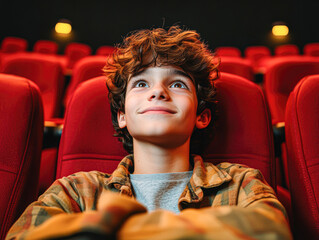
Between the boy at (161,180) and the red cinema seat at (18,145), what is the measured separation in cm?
5

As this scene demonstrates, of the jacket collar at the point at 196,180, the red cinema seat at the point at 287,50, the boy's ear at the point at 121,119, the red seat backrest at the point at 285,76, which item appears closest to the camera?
the jacket collar at the point at 196,180

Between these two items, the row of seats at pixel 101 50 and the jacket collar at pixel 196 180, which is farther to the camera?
the row of seats at pixel 101 50

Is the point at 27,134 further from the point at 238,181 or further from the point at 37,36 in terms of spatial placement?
the point at 37,36

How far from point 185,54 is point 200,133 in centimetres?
13

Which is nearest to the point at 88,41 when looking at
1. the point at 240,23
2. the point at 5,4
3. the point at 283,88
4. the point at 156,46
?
the point at 5,4

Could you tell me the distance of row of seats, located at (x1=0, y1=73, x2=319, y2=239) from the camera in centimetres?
41

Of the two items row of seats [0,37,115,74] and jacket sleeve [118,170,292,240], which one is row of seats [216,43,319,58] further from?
jacket sleeve [118,170,292,240]

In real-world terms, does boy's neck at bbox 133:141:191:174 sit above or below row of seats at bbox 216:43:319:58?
below

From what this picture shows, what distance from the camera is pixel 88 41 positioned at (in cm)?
288

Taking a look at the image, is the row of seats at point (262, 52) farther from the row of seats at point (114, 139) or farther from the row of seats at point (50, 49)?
the row of seats at point (114, 139)

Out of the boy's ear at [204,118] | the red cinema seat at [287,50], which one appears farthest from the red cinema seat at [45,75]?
the red cinema seat at [287,50]

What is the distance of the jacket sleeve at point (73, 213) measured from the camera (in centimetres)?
21

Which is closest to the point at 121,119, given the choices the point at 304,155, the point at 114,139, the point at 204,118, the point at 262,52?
the point at 114,139

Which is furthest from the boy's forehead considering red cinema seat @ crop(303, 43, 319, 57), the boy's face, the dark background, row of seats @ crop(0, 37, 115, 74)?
the dark background
